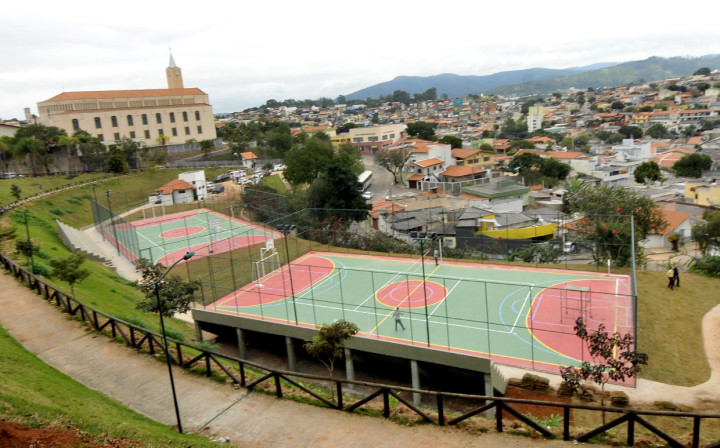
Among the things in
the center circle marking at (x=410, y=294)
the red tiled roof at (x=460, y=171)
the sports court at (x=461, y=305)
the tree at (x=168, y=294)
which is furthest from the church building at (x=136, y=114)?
the tree at (x=168, y=294)

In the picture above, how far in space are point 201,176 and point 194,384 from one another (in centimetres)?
4814

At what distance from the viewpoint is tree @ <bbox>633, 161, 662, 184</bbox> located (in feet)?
233

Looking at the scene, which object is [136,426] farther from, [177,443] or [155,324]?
[155,324]

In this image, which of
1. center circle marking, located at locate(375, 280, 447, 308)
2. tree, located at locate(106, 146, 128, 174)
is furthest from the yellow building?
tree, located at locate(106, 146, 128, 174)

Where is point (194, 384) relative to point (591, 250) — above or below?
above

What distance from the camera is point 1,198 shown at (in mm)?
43312

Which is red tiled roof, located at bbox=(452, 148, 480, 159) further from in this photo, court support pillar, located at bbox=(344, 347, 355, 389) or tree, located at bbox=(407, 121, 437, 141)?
court support pillar, located at bbox=(344, 347, 355, 389)

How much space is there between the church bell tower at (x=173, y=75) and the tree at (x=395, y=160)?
48411 mm

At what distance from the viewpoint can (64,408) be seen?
983 centimetres

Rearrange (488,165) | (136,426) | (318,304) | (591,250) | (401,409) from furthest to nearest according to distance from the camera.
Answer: (488,165)
(591,250)
(318,304)
(401,409)
(136,426)

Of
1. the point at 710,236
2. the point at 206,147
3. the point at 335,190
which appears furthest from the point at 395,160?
the point at 710,236

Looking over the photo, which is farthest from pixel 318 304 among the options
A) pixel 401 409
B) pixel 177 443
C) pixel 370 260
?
pixel 177 443

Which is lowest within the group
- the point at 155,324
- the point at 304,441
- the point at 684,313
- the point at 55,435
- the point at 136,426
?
the point at 684,313

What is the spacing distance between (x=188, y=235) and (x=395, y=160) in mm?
45900
